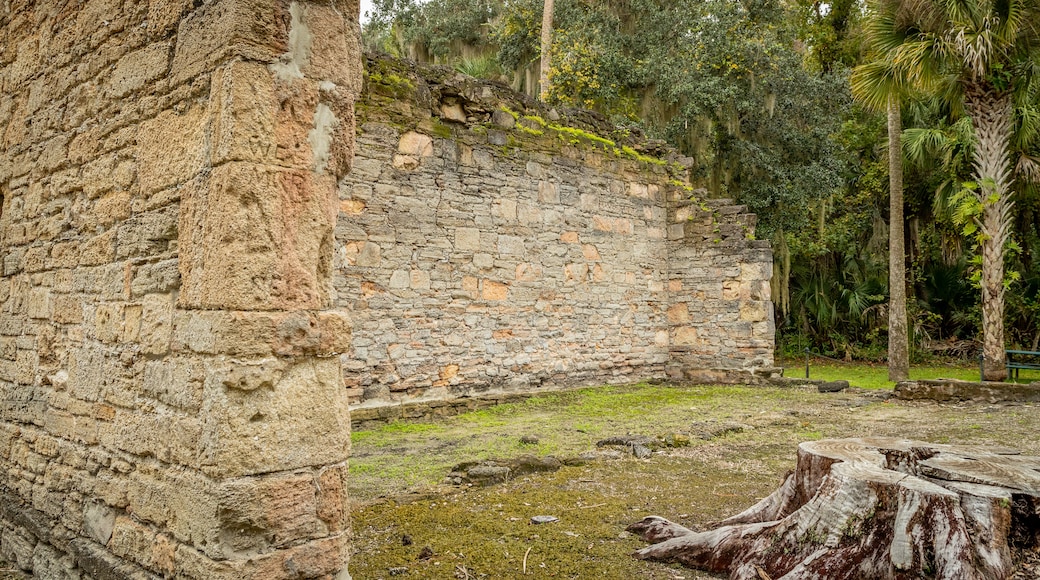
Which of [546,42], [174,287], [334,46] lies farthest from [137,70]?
[546,42]

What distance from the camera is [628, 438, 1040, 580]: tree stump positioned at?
10.2 feet

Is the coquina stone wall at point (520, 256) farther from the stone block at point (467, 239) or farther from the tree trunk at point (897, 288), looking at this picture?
the tree trunk at point (897, 288)

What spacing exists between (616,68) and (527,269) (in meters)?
7.64

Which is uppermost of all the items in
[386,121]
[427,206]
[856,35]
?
[856,35]

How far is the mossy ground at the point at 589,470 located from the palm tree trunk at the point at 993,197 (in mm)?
2993

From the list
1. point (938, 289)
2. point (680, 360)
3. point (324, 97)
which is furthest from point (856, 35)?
point (324, 97)

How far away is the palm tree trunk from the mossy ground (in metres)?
2.99

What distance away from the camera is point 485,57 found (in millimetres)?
22406

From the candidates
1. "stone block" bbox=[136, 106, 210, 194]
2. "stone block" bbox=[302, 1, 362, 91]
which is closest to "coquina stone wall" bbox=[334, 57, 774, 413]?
"stone block" bbox=[136, 106, 210, 194]

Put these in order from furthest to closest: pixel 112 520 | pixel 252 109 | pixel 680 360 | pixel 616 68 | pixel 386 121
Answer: pixel 616 68 → pixel 680 360 → pixel 386 121 → pixel 112 520 → pixel 252 109

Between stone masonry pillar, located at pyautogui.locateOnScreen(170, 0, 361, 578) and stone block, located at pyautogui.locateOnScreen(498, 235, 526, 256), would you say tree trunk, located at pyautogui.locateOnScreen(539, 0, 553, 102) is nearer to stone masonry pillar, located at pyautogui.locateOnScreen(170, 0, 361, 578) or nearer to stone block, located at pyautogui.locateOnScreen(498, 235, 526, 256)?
stone block, located at pyautogui.locateOnScreen(498, 235, 526, 256)

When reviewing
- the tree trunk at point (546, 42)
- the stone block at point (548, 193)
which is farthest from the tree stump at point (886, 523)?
the tree trunk at point (546, 42)

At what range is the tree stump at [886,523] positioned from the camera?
3.12 meters

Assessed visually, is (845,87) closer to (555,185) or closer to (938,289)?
(938,289)
